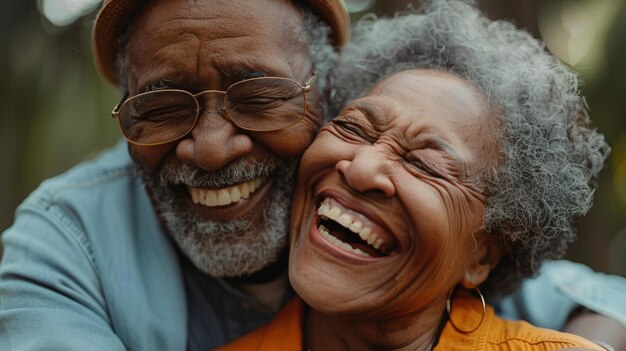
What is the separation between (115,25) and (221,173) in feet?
2.60

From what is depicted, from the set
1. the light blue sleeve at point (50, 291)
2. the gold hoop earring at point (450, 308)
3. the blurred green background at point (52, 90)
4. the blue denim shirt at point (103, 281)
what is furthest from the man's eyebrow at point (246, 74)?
the blurred green background at point (52, 90)

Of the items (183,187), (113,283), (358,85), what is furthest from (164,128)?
(358,85)

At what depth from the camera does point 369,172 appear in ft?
7.14

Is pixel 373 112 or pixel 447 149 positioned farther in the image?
pixel 373 112

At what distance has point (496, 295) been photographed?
2867 mm

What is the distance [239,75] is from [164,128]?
1.22ft

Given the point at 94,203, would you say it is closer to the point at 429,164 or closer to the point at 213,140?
the point at 213,140

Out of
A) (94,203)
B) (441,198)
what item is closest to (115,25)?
(94,203)

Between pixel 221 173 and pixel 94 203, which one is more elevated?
pixel 221 173

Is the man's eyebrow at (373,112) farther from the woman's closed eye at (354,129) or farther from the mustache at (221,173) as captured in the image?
the mustache at (221,173)

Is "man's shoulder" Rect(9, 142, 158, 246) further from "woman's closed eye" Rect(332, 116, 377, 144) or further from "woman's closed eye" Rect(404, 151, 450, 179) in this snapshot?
"woman's closed eye" Rect(404, 151, 450, 179)

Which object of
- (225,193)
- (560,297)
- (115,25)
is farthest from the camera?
(560,297)

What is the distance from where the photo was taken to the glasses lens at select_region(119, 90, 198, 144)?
254 centimetres

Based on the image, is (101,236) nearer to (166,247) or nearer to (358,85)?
(166,247)
